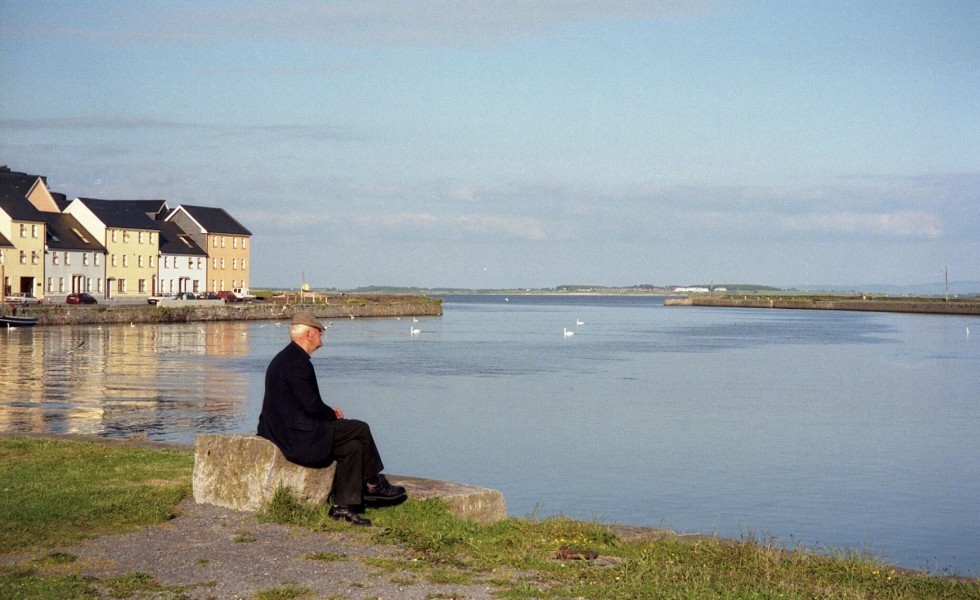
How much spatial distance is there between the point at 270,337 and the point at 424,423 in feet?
153

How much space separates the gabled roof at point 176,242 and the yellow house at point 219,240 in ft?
4.05

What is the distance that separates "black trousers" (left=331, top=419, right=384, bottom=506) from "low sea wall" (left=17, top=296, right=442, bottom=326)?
139ft

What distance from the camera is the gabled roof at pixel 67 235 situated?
315 feet

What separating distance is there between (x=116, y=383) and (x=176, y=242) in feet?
268

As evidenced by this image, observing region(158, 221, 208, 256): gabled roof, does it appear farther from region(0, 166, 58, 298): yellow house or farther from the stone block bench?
the stone block bench

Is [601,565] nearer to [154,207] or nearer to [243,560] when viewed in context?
[243,560]

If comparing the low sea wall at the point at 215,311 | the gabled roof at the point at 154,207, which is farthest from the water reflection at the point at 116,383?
the gabled roof at the point at 154,207

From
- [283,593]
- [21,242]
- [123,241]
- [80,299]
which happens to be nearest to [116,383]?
[283,593]

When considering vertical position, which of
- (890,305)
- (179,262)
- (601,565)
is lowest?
(601,565)

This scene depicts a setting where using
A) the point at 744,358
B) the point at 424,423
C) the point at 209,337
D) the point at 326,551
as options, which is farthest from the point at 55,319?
the point at 326,551

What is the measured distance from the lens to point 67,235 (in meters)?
98.8

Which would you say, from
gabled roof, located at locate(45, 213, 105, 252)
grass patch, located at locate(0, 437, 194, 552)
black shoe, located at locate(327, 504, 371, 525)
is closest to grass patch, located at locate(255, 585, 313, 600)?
black shoe, located at locate(327, 504, 371, 525)

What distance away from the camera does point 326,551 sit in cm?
946

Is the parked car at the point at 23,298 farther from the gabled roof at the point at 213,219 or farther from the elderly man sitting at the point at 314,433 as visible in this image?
the elderly man sitting at the point at 314,433
